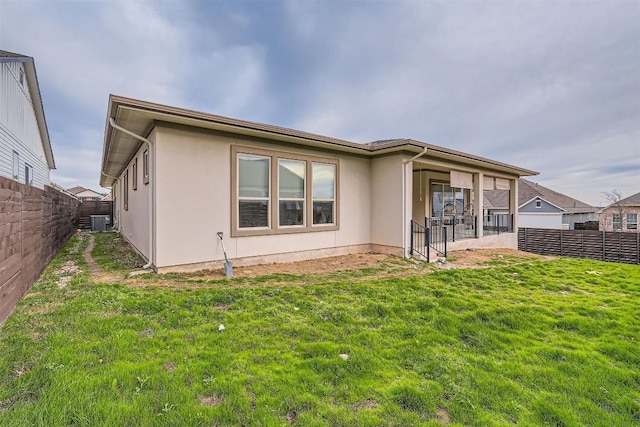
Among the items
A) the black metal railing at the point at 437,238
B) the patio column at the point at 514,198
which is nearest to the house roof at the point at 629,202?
the patio column at the point at 514,198

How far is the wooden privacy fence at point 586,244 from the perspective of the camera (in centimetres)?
1227

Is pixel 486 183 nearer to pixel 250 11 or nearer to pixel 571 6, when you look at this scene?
pixel 571 6

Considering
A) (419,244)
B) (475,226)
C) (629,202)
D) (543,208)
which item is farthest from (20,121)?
(629,202)

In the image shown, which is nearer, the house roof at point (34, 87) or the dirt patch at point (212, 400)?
the dirt patch at point (212, 400)

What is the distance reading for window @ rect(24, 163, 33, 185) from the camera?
12.5 meters

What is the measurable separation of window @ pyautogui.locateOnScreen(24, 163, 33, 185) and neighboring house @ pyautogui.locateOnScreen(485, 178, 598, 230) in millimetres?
29824

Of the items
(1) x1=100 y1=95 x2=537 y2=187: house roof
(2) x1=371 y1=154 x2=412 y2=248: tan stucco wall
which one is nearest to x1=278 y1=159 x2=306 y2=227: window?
(1) x1=100 y1=95 x2=537 y2=187: house roof

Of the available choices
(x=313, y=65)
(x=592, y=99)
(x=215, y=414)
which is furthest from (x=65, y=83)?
(x=592, y=99)

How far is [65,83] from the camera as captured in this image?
495 inches

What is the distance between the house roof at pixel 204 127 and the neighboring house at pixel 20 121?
358 centimetres

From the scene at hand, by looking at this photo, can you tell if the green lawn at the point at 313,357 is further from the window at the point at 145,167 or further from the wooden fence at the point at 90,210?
the wooden fence at the point at 90,210

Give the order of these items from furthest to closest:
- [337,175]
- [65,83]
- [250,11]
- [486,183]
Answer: [65,83] < [486,183] < [250,11] < [337,175]

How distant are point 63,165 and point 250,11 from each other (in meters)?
28.6

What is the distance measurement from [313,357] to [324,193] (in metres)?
5.56
